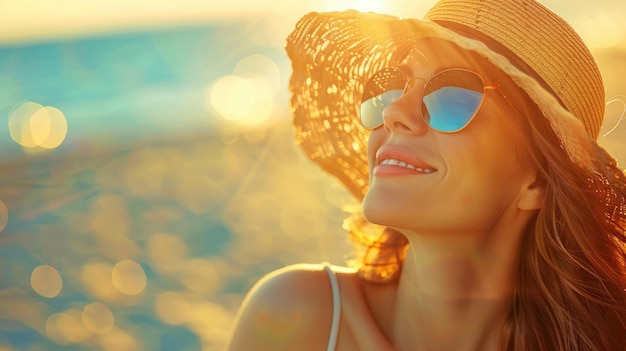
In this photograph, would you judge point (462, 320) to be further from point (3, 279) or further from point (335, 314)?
point (3, 279)

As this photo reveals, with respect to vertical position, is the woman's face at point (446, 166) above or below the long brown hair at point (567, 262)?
above

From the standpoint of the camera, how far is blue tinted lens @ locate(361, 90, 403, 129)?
10.2 ft

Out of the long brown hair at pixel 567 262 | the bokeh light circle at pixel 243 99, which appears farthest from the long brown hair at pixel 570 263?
the bokeh light circle at pixel 243 99

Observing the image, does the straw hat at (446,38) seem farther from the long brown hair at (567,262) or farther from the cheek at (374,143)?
the cheek at (374,143)

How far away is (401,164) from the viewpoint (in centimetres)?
291

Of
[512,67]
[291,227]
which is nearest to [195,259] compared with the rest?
[291,227]

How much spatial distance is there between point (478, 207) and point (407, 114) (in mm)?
429

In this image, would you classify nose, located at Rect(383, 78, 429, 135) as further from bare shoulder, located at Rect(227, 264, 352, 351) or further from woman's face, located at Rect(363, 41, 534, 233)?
bare shoulder, located at Rect(227, 264, 352, 351)

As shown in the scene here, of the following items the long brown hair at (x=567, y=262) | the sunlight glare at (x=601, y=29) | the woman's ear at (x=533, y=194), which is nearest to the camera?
the long brown hair at (x=567, y=262)

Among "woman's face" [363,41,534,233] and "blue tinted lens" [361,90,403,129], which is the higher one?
"blue tinted lens" [361,90,403,129]

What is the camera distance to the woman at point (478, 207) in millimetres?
2875

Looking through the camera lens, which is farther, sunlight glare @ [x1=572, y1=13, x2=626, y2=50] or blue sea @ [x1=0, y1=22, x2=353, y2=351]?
sunlight glare @ [x1=572, y1=13, x2=626, y2=50]

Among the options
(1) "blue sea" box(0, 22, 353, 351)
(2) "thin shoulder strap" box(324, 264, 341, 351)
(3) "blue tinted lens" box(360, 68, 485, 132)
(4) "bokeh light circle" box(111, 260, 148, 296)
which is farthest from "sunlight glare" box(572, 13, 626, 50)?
(2) "thin shoulder strap" box(324, 264, 341, 351)

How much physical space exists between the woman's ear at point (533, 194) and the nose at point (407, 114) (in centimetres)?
47
